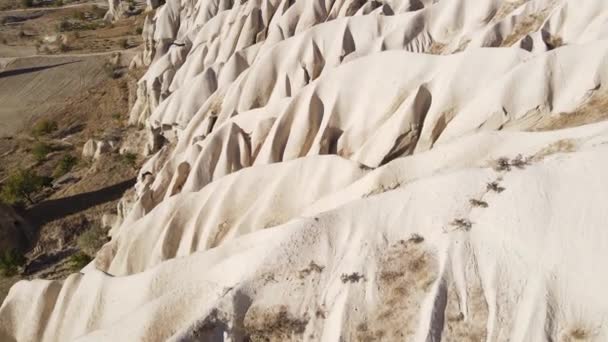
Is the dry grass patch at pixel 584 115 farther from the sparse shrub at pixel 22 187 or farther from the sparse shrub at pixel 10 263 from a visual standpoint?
the sparse shrub at pixel 22 187

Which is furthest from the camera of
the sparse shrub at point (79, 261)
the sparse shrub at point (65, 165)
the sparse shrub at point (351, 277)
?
the sparse shrub at point (65, 165)

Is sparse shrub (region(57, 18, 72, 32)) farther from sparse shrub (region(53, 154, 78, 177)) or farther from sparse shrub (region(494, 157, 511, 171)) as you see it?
sparse shrub (region(494, 157, 511, 171))

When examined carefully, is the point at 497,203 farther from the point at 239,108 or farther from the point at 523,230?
the point at 239,108

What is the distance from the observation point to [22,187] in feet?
61.0

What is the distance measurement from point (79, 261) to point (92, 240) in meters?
1.23

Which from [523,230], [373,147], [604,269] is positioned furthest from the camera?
[373,147]

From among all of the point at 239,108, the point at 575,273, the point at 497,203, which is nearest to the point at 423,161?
the point at 497,203

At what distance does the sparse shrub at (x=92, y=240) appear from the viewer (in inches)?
573

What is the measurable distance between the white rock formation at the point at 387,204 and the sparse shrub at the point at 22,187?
19.4 feet

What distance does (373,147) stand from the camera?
9930 millimetres

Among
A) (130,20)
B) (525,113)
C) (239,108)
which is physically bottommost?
(130,20)

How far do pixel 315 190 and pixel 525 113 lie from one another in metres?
4.00

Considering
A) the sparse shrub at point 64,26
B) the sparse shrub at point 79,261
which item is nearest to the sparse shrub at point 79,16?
the sparse shrub at point 64,26

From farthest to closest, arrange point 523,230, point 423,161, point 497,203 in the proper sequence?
point 423,161, point 497,203, point 523,230
